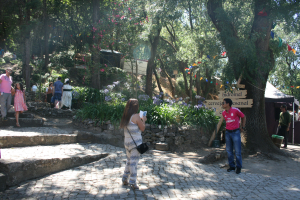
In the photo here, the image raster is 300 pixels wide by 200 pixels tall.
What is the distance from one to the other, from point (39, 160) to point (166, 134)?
15.0 feet

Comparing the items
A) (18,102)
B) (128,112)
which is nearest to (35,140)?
(18,102)

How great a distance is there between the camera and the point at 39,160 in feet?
14.2

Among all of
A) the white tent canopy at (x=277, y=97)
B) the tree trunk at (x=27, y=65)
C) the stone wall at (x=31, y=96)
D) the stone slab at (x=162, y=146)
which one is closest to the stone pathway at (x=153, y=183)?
the stone slab at (x=162, y=146)

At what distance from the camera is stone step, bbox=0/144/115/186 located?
3.89m

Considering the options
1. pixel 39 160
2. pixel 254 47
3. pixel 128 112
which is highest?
pixel 254 47

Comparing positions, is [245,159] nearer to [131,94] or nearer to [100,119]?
[100,119]

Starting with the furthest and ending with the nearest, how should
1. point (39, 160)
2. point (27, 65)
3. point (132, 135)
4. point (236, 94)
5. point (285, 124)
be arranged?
point (27, 65) < point (285, 124) < point (236, 94) < point (39, 160) < point (132, 135)

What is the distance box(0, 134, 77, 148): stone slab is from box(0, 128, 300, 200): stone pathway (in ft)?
1.27

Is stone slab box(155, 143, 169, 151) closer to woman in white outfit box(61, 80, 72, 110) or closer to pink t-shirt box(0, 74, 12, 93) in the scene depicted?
pink t-shirt box(0, 74, 12, 93)

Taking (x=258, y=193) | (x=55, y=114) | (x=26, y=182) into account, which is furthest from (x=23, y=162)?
(x=55, y=114)

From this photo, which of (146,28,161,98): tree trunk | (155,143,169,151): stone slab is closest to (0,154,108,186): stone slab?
(155,143,169,151): stone slab

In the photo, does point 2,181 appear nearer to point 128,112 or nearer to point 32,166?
point 32,166

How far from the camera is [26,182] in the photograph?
160 inches

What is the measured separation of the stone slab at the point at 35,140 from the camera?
5.57 m
